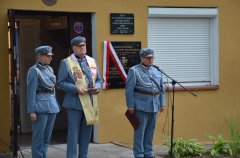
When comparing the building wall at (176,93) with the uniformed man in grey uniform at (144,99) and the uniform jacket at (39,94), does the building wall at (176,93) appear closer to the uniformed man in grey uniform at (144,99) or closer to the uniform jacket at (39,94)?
the uniform jacket at (39,94)

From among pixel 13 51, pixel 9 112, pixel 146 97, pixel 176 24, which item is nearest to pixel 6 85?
pixel 9 112

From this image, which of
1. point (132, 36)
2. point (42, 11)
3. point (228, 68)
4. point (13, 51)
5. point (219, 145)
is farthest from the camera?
point (228, 68)

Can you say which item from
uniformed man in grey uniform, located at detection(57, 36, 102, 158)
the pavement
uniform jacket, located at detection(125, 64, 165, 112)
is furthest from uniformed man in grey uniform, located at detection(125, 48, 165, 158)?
the pavement

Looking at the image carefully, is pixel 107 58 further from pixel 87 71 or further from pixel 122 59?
pixel 87 71

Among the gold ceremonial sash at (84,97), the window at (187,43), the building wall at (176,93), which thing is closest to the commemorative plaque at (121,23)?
the building wall at (176,93)

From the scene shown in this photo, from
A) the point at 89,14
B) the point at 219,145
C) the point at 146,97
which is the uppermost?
the point at 89,14

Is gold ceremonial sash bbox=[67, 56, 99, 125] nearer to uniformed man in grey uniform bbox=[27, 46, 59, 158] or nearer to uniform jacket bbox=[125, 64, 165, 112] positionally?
uniformed man in grey uniform bbox=[27, 46, 59, 158]

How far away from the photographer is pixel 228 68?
12.9m

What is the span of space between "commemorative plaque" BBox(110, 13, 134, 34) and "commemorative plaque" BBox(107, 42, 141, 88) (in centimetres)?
25

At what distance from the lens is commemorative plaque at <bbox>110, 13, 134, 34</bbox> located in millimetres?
11648

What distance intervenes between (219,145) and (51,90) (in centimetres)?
344

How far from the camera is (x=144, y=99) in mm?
9133

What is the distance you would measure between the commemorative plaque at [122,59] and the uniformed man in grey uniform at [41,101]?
2.98 m

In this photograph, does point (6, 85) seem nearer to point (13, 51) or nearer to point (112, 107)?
point (13, 51)
